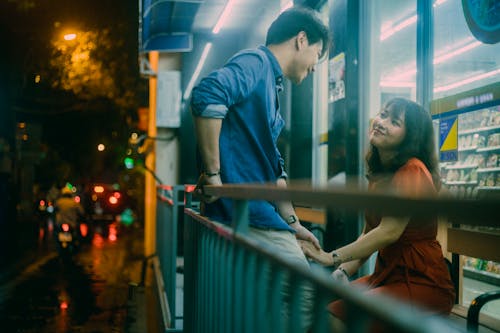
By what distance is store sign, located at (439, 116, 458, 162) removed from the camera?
18.0ft

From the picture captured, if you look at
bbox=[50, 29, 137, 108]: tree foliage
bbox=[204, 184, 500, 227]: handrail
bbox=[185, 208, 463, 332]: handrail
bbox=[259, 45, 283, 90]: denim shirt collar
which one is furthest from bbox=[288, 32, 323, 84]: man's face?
bbox=[50, 29, 137, 108]: tree foliage

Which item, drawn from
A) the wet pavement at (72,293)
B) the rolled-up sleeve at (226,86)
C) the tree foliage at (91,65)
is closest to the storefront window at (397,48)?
the rolled-up sleeve at (226,86)

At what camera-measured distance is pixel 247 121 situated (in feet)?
10.3

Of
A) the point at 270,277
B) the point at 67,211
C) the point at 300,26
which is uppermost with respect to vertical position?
the point at 300,26

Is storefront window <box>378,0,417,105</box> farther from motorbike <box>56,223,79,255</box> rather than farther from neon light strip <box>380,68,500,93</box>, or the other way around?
motorbike <box>56,223,79,255</box>

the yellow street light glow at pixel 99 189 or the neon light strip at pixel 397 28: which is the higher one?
the neon light strip at pixel 397 28

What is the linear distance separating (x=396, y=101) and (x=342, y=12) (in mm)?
3576

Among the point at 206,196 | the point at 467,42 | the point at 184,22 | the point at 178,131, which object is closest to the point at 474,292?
the point at 467,42

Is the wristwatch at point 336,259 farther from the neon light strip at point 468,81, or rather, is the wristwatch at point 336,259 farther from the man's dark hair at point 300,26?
the neon light strip at point 468,81

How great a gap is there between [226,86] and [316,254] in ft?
2.90

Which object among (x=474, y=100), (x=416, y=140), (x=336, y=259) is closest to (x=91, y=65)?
(x=474, y=100)

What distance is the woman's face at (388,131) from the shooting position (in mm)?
3346

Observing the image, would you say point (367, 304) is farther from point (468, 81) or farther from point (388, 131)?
point (468, 81)

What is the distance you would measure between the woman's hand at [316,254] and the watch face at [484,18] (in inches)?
98.7
